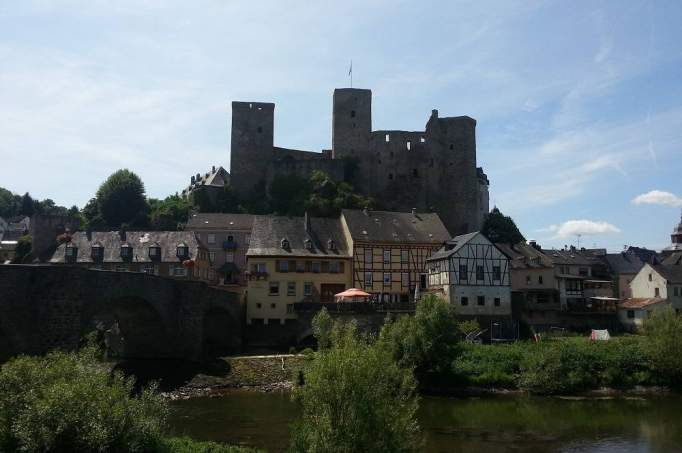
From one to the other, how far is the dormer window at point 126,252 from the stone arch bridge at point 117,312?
9.18 meters

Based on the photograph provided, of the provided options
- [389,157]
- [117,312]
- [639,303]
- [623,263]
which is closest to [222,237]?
[389,157]

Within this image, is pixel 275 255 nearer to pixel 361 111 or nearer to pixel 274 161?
pixel 274 161

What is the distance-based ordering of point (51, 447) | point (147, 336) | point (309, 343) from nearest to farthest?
point (51, 447), point (147, 336), point (309, 343)

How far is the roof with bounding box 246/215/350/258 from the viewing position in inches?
2132

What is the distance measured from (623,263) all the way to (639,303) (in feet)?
91.7

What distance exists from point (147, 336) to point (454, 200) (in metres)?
55.1

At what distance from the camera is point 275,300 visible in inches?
2077

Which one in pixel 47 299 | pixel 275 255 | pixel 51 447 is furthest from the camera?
pixel 275 255

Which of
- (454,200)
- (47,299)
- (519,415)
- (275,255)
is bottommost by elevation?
(519,415)

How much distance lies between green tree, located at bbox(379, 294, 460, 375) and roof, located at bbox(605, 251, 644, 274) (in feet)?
160

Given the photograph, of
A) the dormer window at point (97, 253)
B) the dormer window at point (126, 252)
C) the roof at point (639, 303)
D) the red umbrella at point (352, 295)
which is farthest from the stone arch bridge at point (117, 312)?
the roof at point (639, 303)

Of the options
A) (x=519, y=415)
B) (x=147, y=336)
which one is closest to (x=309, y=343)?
(x=147, y=336)

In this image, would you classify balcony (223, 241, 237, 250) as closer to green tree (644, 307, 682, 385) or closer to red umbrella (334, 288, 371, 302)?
red umbrella (334, 288, 371, 302)

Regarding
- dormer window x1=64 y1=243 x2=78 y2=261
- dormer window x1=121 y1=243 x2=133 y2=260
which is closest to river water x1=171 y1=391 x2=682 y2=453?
dormer window x1=121 y1=243 x2=133 y2=260
